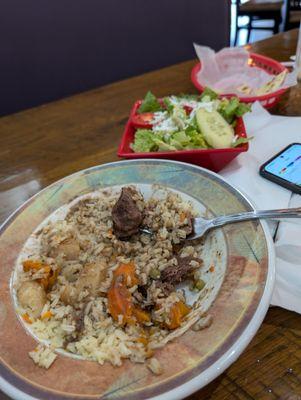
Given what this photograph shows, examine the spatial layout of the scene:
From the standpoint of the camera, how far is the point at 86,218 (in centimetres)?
114

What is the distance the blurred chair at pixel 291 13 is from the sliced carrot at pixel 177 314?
181 inches

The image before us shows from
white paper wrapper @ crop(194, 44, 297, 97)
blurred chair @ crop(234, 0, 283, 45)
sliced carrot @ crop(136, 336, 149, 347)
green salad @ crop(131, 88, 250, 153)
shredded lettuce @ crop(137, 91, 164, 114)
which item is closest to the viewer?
sliced carrot @ crop(136, 336, 149, 347)

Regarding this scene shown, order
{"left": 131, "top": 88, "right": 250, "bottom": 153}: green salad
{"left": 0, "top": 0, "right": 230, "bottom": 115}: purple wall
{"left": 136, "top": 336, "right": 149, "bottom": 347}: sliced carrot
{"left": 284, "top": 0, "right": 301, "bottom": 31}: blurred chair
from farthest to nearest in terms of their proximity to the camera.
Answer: {"left": 284, "top": 0, "right": 301, "bottom": 31}: blurred chair
{"left": 0, "top": 0, "right": 230, "bottom": 115}: purple wall
{"left": 131, "top": 88, "right": 250, "bottom": 153}: green salad
{"left": 136, "top": 336, "right": 149, "bottom": 347}: sliced carrot

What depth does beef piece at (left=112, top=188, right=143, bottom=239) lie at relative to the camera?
103cm

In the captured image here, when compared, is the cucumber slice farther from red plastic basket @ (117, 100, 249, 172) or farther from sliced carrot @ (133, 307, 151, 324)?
sliced carrot @ (133, 307, 151, 324)

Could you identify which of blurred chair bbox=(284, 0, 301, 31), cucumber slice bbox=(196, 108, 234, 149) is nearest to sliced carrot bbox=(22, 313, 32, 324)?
cucumber slice bbox=(196, 108, 234, 149)

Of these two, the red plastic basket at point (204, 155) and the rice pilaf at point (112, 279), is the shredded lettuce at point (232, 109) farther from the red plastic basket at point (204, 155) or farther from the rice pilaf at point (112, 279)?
the rice pilaf at point (112, 279)

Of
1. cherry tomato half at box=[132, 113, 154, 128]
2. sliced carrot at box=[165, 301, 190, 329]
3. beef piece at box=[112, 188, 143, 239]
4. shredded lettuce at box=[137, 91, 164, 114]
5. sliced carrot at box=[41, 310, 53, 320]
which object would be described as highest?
shredded lettuce at box=[137, 91, 164, 114]

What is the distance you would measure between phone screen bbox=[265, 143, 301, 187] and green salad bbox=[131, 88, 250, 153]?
137mm

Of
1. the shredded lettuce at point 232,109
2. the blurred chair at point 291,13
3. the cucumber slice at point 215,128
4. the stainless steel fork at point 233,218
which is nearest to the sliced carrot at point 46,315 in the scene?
the stainless steel fork at point 233,218

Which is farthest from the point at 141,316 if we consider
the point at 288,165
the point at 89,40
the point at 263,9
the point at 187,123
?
the point at 263,9

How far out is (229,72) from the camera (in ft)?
6.51

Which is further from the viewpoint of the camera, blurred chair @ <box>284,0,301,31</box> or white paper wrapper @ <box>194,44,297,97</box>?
blurred chair @ <box>284,0,301,31</box>

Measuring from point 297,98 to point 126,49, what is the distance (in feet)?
5.11
